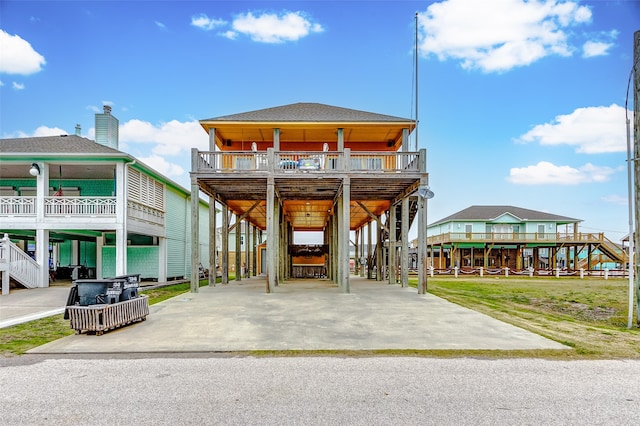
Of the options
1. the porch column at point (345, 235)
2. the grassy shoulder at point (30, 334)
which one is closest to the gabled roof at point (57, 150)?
the grassy shoulder at point (30, 334)

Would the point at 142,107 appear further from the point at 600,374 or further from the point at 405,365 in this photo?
the point at 600,374

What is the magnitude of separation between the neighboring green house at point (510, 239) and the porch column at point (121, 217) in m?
27.8

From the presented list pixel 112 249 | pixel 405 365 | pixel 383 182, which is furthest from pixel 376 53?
pixel 405 365

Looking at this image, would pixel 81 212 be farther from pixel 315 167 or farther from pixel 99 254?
pixel 315 167

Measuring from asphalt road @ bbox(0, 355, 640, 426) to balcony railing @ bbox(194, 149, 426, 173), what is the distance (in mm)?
9835

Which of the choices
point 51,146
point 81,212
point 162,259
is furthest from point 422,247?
point 51,146

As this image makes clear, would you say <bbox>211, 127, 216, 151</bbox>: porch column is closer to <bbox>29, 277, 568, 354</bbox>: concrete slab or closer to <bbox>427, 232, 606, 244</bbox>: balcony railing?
<bbox>29, 277, 568, 354</bbox>: concrete slab

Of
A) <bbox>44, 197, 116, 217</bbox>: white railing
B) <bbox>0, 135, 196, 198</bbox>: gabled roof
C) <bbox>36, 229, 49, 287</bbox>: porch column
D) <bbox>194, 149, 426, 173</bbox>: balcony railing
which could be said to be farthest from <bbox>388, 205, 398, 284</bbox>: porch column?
<bbox>36, 229, 49, 287</bbox>: porch column

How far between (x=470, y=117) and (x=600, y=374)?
2873cm

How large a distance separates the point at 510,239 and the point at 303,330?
115 feet

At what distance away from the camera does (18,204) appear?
1545cm

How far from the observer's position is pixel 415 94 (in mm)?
16469

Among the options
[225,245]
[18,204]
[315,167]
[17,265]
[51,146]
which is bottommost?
[17,265]

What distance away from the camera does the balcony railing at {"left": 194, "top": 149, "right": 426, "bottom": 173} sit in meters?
14.4
